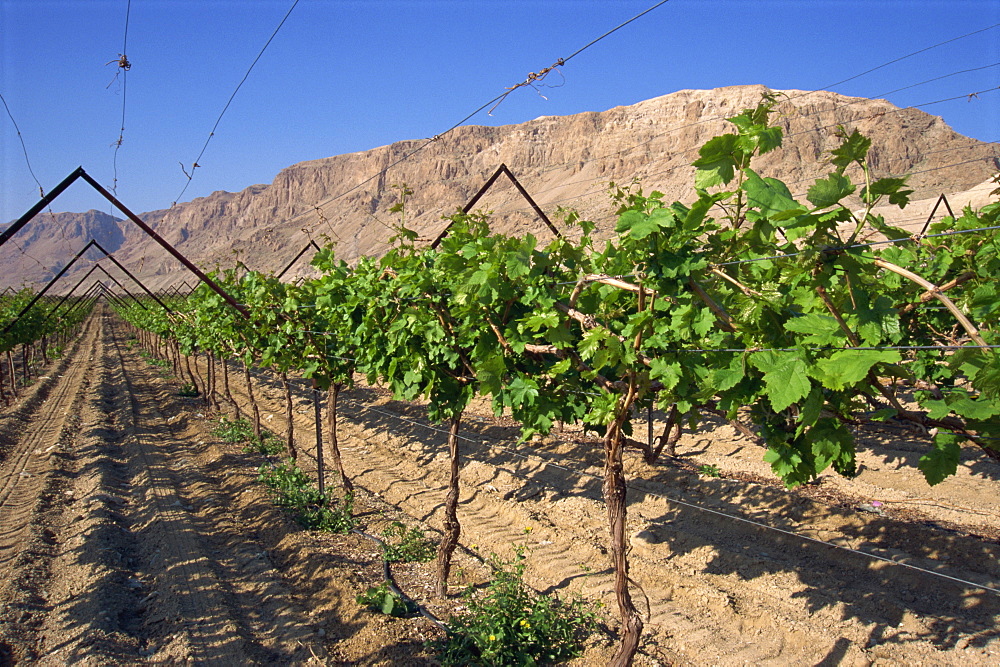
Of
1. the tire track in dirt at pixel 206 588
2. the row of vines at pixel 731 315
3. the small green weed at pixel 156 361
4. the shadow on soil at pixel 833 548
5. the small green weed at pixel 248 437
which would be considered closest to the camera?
the row of vines at pixel 731 315

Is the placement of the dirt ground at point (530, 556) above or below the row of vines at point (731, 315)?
below

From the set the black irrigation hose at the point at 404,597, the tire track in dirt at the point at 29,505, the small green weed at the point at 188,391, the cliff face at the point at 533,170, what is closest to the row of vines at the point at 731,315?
the black irrigation hose at the point at 404,597

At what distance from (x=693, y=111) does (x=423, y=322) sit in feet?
315

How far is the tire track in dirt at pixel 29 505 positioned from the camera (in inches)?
192

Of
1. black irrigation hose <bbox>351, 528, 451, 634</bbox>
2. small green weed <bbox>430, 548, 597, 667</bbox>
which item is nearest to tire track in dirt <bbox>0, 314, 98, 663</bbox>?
black irrigation hose <bbox>351, 528, 451, 634</bbox>

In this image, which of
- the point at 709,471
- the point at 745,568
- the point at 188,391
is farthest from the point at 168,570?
the point at 188,391

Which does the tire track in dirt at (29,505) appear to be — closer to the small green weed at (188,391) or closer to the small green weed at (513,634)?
the small green weed at (188,391)

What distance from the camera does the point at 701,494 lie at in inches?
281

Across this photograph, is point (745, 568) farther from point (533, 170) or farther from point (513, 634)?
point (533, 170)

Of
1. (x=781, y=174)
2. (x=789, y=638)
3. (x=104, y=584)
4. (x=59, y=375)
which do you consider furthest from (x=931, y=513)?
(x=781, y=174)

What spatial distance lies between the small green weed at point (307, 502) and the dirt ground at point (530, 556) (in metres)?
0.21

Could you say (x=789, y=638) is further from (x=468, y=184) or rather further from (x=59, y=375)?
(x=468, y=184)

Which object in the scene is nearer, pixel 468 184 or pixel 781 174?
pixel 781 174

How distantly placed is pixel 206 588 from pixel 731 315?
506cm
